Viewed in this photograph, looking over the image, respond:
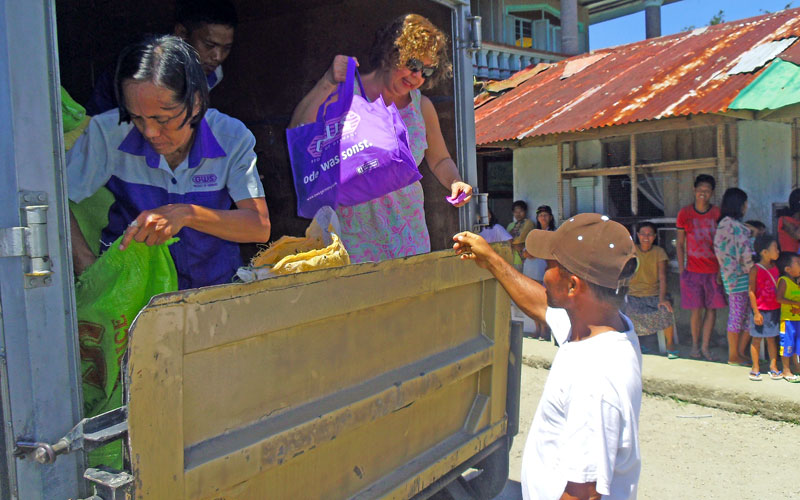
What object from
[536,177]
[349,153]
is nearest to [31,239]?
[349,153]

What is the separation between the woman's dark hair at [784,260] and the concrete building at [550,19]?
365 inches

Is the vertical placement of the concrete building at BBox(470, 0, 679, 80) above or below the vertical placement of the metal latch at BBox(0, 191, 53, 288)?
above

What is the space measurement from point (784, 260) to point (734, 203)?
77cm

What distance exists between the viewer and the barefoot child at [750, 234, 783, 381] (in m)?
5.52

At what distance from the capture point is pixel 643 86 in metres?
7.09

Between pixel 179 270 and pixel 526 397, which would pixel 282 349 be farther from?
pixel 526 397

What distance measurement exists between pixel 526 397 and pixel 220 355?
4564mm

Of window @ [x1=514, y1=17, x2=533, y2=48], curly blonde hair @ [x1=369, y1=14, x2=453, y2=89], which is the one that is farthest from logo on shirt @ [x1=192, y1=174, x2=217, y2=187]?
window @ [x1=514, y1=17, x2=533, y2=48]

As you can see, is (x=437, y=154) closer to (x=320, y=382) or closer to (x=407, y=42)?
(x=407, y=42)

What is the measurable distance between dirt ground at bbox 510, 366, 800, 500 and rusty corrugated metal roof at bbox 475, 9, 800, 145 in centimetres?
251

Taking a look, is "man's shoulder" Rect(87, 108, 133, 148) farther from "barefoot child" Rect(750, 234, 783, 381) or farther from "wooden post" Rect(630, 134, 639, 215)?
"wooden post" Rect(630, 134, 639, 215)

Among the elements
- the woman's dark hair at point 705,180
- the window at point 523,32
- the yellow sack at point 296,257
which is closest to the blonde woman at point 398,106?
the yellow sack at point 296,257

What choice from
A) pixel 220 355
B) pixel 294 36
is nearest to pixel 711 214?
pixel 294 36

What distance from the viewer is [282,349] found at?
5.08ft
